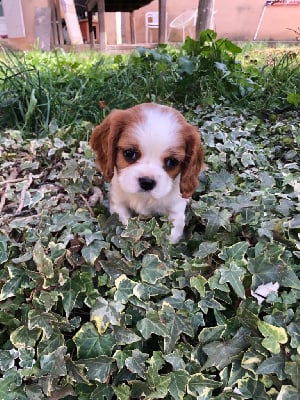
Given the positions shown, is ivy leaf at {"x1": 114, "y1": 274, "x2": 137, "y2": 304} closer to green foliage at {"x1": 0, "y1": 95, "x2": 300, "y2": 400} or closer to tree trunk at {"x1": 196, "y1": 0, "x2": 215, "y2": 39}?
green foliage at {"x1": 0, "y1": 95, "x2": 300, "y2": 400}

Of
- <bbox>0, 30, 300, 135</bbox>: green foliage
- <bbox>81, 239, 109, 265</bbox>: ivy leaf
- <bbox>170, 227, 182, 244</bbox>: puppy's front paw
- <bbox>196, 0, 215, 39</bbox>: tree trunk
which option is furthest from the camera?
<bbox>196, 0, 215, 39</bbox>: tree trunk

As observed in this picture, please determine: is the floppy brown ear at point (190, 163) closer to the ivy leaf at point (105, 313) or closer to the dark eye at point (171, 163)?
the dark eye at point (171, 163)

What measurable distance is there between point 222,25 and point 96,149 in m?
12.2

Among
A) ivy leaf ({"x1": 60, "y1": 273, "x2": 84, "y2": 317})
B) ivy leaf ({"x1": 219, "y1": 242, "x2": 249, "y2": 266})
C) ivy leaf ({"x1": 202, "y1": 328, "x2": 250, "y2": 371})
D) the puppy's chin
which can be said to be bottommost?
ivy leaf ({"x1": 202, "y1": 328, "x2": 250, "y2": 371})

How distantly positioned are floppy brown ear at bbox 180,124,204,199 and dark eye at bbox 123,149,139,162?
271 mm

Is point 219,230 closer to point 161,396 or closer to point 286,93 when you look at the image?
point 161,396

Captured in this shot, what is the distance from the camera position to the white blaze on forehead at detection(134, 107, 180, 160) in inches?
85.4

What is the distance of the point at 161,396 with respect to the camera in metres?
1.69

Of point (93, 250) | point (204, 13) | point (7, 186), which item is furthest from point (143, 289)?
point (204, 13)

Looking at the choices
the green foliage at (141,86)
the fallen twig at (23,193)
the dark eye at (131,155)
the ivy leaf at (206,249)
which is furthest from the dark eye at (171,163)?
the green foliage at (141,86)

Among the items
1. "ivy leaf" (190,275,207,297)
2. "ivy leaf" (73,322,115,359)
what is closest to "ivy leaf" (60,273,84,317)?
"ivy leaf" (73,322,115,359)

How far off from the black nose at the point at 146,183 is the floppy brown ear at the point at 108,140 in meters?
0.26

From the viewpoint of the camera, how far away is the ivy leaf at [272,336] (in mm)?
1724

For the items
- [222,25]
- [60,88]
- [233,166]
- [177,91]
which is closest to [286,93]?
[177,91]
